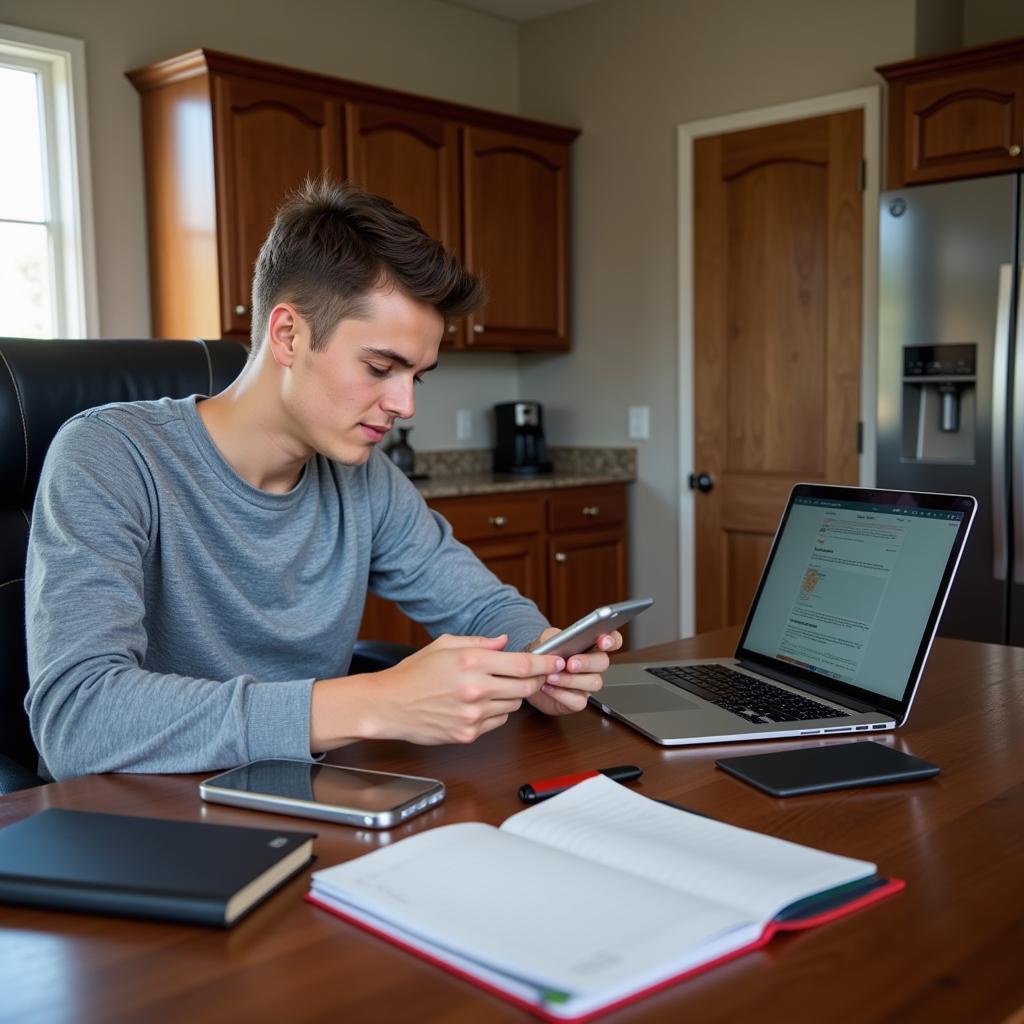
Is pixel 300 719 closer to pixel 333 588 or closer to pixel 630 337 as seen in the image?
pixel 333 588

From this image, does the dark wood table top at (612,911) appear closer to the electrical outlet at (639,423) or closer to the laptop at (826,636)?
the laptop at (826,636)

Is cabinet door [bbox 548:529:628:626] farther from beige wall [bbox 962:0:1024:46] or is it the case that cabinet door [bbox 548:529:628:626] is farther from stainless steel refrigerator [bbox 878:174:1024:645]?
beige wall [bbox 962:0:1024:46]

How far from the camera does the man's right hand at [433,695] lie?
1.08 meters

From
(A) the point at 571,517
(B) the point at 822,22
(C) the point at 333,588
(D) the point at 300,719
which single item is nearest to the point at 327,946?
(D) the point at 300,719

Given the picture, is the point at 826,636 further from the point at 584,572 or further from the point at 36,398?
the point at 584,572

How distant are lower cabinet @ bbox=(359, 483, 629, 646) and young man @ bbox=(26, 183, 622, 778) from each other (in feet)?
5.72

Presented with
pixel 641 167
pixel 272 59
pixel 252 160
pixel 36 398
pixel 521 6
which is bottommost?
pixel 36 398

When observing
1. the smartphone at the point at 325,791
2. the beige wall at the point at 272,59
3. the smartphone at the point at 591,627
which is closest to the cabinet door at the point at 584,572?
the beige wall at the point at 272,59

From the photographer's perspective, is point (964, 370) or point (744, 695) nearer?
point (744, 695)

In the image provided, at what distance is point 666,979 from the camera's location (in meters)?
0.70

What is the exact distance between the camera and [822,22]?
3604mm

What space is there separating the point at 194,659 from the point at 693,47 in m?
3.25

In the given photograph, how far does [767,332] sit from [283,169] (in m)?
1.66

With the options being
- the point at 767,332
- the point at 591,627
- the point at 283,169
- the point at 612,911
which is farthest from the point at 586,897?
the point at 767,332
